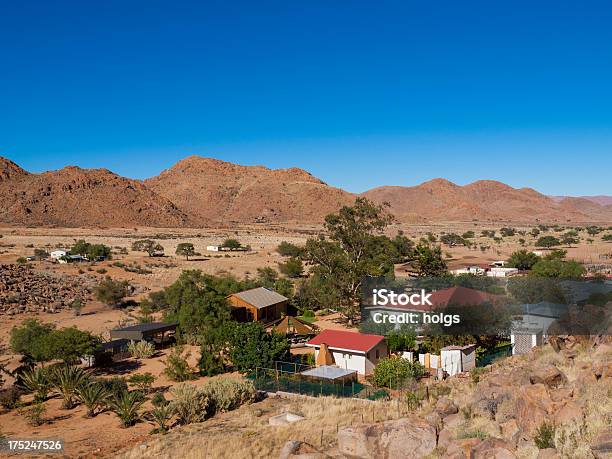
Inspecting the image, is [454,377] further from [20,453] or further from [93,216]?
[93,216]

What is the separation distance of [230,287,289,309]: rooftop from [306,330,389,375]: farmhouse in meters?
9.20

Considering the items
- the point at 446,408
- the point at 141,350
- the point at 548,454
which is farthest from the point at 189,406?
the point at 548,454

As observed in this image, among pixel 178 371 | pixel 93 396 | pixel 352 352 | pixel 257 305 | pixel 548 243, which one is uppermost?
pixel 548 243

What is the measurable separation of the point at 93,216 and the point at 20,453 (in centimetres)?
13313

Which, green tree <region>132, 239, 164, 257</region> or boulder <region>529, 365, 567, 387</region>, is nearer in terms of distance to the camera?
boulder <region>529, 365, 567, 387</region>

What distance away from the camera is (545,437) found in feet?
34.7

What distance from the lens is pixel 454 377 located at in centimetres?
2091

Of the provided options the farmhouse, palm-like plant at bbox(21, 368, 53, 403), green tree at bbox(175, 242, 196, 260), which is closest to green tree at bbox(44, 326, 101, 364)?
palm-like plant at bbox(21, 368, 53, 403)

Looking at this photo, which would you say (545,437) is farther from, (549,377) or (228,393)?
(228,393)

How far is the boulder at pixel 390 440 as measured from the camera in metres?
11.9

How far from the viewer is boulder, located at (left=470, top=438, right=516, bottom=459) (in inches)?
407

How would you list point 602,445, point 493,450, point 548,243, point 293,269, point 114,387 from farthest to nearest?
1. point 548,243
2. point 293,269
3. point 114,387
4. point 493,450
5. point 602,445

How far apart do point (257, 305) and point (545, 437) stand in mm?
22948

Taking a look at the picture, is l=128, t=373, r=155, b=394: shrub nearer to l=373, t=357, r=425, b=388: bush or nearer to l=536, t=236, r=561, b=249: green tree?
l=373, t=357, r=425, b=388: bush
